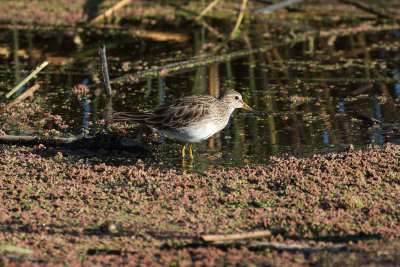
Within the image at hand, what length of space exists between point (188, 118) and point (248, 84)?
615 centimetres

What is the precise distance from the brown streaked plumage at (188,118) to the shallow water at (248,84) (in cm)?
45

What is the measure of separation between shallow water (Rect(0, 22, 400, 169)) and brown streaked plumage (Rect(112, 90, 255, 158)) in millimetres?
447

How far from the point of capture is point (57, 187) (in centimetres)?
1004

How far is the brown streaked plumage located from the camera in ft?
38.3

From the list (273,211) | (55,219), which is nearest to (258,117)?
(273,211)

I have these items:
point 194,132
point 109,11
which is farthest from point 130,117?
point 109,11

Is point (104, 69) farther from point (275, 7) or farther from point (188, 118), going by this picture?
point (275, 7)

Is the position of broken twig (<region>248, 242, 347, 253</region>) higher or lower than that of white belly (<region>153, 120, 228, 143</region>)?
lower

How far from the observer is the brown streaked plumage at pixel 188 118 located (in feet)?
38.3

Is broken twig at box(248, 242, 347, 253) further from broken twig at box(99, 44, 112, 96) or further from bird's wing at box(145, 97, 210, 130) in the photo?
broken twig at box(99, 44, 112, 96)

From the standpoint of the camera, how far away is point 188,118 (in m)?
11.7

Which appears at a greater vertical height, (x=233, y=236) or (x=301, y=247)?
(x=233, y=236)

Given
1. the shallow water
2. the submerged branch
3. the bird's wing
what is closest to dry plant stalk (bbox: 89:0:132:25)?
the shallow water

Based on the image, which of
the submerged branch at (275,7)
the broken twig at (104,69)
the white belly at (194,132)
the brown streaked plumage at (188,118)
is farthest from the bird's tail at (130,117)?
the submerged branch at (275,7)
